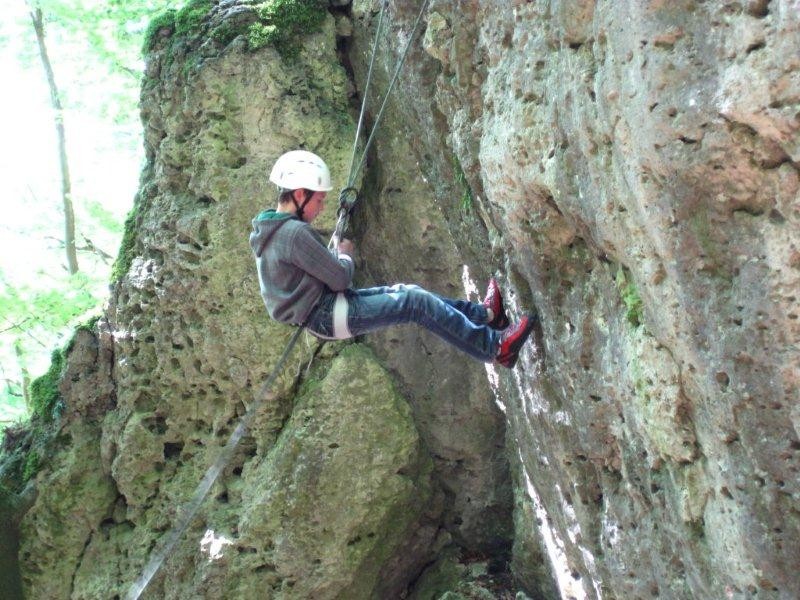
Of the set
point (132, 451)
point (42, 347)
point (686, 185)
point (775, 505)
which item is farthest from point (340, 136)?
point (42, 347)

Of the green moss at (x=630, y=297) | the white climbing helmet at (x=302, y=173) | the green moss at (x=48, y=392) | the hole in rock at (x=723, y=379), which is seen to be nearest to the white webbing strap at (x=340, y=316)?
the white climbing helmet at (x=302, y=173)

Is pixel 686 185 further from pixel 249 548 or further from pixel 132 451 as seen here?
pixel 132 451

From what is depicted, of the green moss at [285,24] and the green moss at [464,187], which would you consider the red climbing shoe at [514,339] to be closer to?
the green moss at [464,187]

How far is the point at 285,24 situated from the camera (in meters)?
7.59

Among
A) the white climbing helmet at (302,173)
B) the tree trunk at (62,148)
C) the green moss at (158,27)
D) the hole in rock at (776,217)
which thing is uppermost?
the tree trunk at (62,148)

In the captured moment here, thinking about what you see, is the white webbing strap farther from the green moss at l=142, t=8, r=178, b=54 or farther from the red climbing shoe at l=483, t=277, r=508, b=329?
the green moss at l=142, t=8, r=178, b=54

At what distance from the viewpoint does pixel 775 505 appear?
3.18 meters

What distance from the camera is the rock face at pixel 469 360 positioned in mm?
3168

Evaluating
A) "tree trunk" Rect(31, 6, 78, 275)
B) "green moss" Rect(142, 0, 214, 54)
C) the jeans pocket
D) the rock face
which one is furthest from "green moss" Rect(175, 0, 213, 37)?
"tree trunk" Rect(31, 6, 78, 275)

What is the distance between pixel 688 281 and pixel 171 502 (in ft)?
19.2

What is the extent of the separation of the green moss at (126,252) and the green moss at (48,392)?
111 centimetres

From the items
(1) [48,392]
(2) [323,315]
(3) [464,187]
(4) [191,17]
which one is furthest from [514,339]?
(1) [48,392]

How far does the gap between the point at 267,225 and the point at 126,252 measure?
353cm

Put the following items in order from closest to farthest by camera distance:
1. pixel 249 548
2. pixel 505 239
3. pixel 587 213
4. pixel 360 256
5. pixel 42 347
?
Answer: pixel 587 213, pixel 505 239, pixel 249 548, pixel 360 256, pixel 42 347
